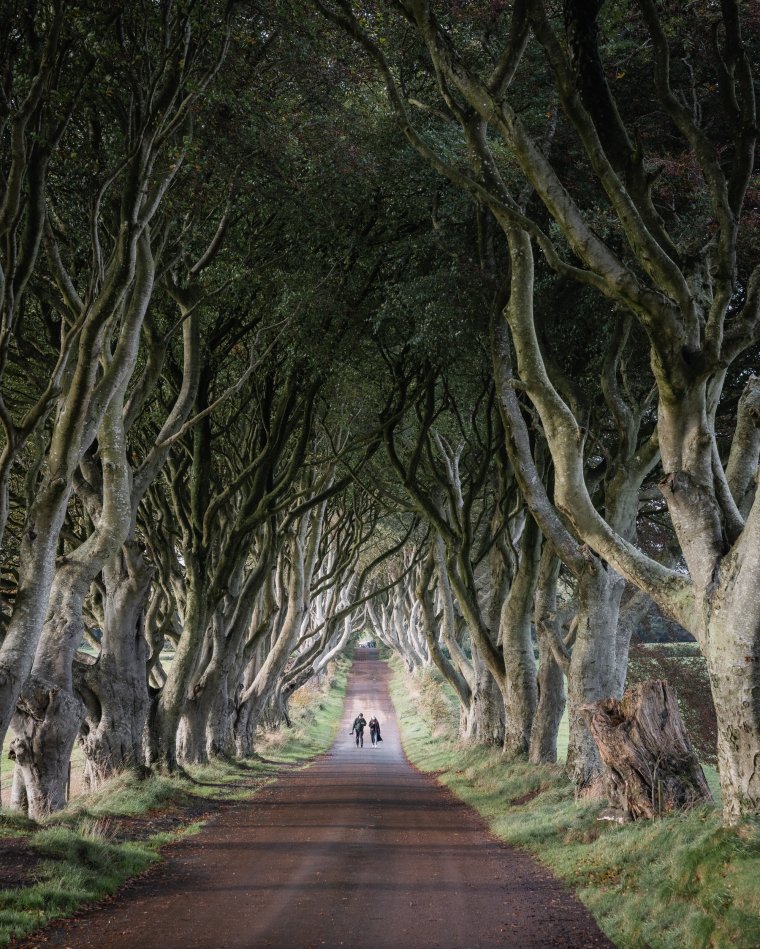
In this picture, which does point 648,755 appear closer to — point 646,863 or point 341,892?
point 646,863

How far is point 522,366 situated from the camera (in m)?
10.3

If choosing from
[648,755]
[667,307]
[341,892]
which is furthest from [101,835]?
[667,307]

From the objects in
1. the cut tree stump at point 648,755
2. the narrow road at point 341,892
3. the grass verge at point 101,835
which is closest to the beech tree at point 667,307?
the narrow road at point 341,892

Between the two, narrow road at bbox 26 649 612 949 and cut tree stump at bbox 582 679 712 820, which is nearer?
narrow road at bbox 26 649 612 949

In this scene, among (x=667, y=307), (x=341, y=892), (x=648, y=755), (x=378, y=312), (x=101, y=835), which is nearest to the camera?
(x=667, y=307)

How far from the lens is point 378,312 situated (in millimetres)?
16969

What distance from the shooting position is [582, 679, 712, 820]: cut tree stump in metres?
10.5

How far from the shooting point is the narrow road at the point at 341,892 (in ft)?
24.9

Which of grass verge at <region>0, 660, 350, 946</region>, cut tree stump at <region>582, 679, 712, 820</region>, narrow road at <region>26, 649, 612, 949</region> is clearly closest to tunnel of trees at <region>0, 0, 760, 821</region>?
grass verge at <region>0, 660, 350, 946</region>

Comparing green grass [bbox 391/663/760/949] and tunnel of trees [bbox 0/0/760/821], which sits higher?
tunnel of trees [bbox 0/0/760/821]

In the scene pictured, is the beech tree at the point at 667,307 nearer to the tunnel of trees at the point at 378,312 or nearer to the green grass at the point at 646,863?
the tunnel of trees at the point at 378,312

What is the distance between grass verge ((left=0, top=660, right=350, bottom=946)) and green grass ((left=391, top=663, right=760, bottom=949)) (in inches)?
190

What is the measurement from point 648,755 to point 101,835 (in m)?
6.76

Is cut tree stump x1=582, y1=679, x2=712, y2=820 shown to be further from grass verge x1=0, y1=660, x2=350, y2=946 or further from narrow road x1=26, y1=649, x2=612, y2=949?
grass verge x1=0, y1=660, x2=350, y2=946
